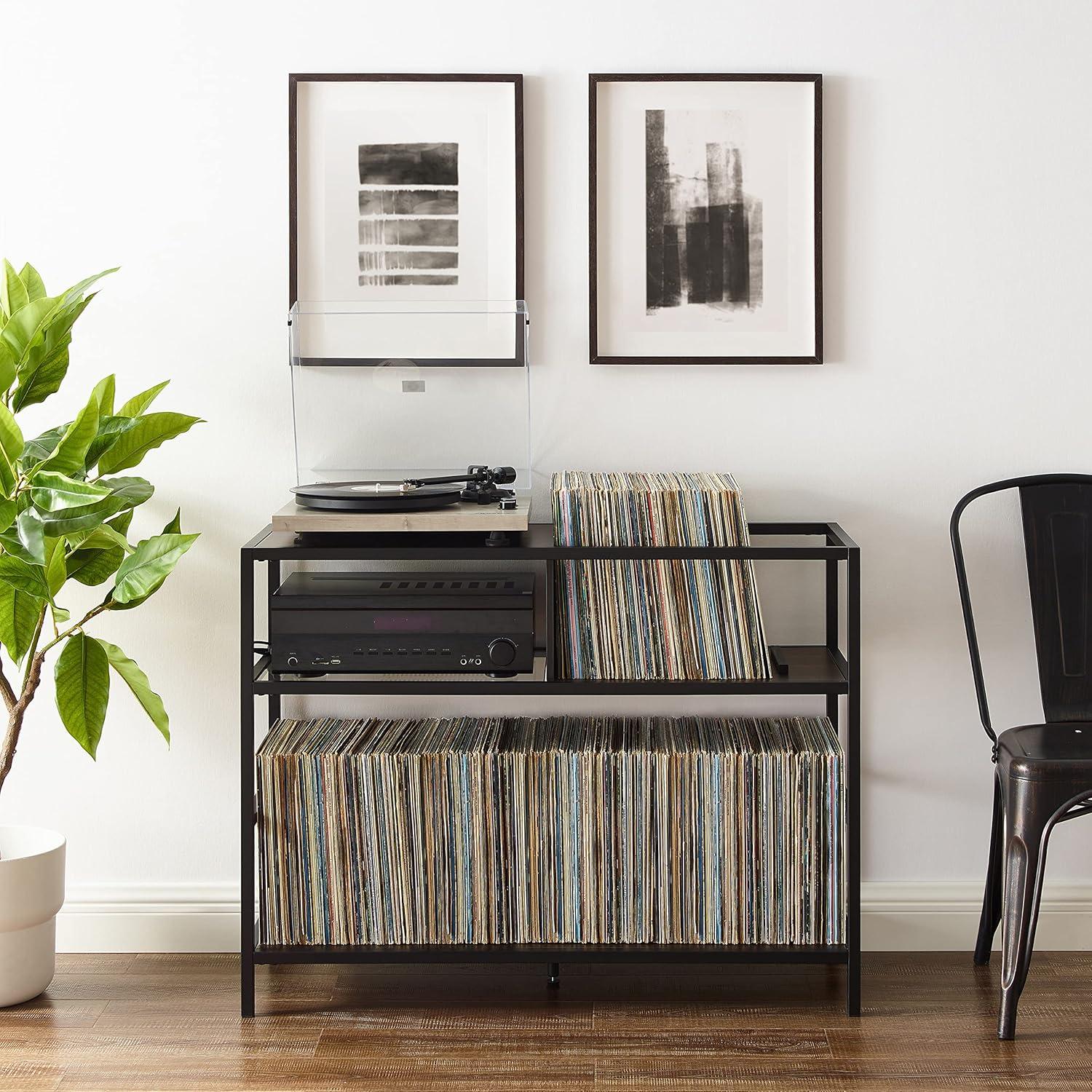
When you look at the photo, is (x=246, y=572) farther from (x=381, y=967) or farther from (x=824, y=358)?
(x=824, y=358)

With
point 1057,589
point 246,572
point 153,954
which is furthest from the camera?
point 153,954

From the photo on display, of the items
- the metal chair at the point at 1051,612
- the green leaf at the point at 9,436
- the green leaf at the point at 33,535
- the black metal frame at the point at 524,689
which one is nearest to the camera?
the green leaf at the point at 33,535

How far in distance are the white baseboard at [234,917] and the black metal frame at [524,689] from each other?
31 cm

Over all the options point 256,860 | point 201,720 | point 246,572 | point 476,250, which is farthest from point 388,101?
point 256,860

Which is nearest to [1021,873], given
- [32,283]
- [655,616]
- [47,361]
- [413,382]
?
[655,616]

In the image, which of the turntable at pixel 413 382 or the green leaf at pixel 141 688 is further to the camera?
the turntable at pixel 413 382

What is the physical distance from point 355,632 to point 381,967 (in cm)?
72

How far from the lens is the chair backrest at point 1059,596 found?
7.04 ft

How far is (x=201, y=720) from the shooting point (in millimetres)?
2312

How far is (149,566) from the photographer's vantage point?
1896mm

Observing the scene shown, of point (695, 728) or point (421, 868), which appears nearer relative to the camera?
point (421, 868)

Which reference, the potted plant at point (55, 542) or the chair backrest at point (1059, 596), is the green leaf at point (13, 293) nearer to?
the potted plant at point (55, 542)

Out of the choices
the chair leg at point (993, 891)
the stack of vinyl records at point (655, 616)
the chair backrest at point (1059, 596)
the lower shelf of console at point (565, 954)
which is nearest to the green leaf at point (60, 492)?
the stack of vinyl records at point (655, 616)

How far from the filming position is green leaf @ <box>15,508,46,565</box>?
1.72m
